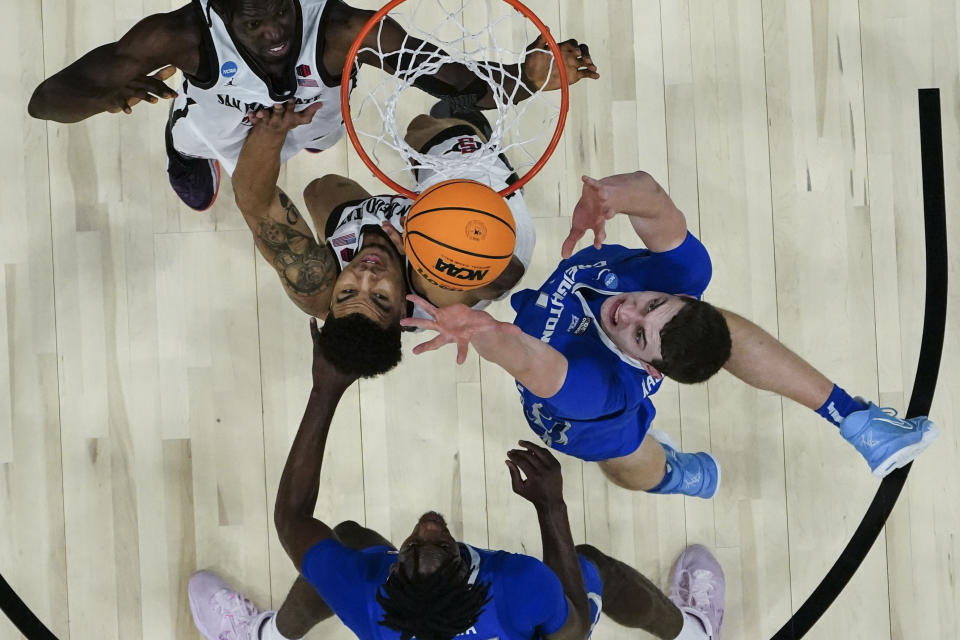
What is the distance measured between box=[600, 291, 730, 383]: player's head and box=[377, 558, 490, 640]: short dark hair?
0.76 m

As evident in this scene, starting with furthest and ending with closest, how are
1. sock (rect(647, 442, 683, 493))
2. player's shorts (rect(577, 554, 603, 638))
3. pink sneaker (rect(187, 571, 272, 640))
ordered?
pink sneaker (rect(187, 571, 272, 640))
sock (rect(647, 442, 683, 493))
player's shorts (rect(577, 554, 603, 638))

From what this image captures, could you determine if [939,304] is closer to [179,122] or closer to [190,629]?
[179,122]

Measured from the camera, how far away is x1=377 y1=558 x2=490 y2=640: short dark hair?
7.02ft

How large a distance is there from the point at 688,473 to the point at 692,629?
59 centimetres

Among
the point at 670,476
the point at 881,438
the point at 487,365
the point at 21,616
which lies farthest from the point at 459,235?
the point at 21,616

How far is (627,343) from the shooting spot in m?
2.15

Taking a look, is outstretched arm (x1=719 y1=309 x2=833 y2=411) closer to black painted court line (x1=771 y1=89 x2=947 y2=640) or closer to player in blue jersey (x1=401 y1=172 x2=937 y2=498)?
player in blue jersey (x1=401 y1=172 x2=937 y2=498)

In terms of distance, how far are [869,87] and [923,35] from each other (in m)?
0.30

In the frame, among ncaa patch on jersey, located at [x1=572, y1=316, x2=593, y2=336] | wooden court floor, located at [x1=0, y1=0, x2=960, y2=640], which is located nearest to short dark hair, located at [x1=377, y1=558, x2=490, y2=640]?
ncaa patch on jersey, located at [x1=572, y1=316, x2=593, y2=336]

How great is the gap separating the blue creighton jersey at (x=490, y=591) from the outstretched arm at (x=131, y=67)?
1385mm

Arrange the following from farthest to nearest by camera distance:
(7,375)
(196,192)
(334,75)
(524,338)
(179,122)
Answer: (7,375), (196,192), (179,122), (334,75), (524,338)

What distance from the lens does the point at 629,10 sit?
3154 mm

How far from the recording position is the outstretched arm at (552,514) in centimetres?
239

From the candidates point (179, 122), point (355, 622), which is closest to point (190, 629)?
point (355, 622)
